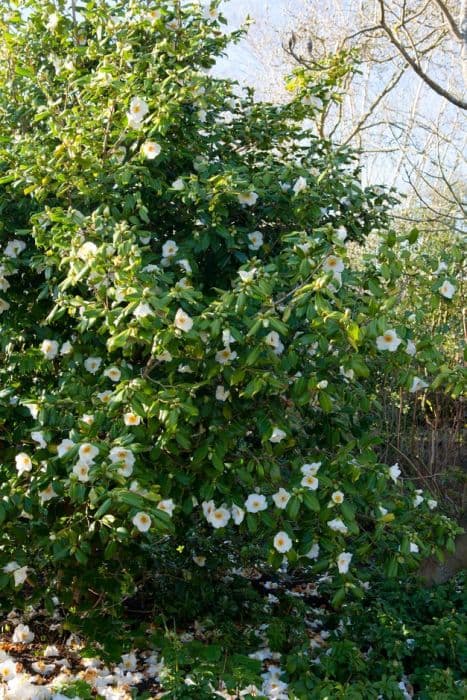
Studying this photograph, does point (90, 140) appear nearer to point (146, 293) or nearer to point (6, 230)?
point (6, 230)

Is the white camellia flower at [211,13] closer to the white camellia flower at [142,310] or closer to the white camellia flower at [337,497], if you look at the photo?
the white camellia flower at [142,310]

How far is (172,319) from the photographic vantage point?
1.91 m

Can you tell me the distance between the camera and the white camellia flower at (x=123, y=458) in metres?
1.85

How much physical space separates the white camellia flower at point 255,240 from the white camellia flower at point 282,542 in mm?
884

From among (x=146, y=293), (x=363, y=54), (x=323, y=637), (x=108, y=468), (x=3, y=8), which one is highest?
(x=363, y=54)

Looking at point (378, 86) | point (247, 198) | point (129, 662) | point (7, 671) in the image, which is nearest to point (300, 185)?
point (247, 198)

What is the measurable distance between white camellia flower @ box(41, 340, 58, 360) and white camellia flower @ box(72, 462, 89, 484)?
51 cm

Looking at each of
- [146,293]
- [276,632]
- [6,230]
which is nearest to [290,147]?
[6,230]

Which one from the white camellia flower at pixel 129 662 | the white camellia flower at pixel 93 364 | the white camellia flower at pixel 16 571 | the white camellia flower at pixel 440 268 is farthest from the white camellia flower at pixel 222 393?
the white camellia flower at pixel 129 662

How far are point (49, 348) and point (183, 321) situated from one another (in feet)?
2.16

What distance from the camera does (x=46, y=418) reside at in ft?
6.71

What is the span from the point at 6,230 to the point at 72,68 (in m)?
0.54

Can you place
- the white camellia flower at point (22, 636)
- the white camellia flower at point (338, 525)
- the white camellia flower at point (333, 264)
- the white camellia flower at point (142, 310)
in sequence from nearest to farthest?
the white camellia flower at point (142, 310)
the white camellia flower at point (333, 264)
the white camellia flower at point (338, 525)
the white camellia flower at point (22, 636)

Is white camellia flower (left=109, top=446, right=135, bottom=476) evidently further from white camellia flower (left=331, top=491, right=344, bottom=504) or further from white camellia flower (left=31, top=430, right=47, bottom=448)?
white camellia flower (left=331, top=491, right=344, bottom=504)
